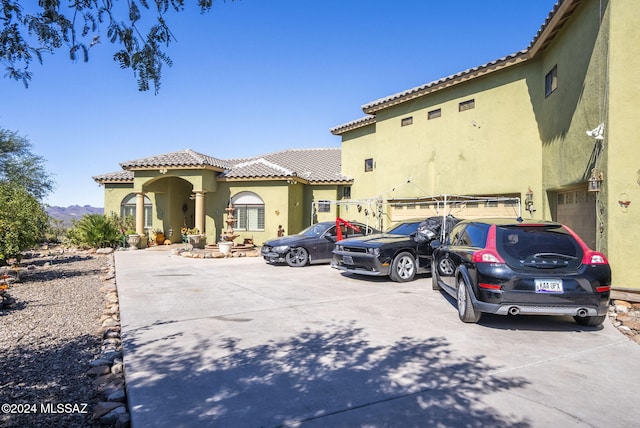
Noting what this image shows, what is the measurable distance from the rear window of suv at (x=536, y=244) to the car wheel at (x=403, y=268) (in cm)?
392

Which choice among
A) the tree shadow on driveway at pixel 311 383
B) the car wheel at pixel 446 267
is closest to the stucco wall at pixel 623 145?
the car wheel at pixel 446 267

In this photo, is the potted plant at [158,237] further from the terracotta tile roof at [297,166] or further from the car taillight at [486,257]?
the car taillight at [486,257]

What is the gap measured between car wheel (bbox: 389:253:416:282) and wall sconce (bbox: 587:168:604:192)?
4.01 meters

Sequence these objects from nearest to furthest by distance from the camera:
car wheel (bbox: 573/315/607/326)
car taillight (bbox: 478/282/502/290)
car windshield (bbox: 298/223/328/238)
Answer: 1. car taillight (bbox: 478/282/502/290)
2. car wheel (bbox: 573/315/607/326)
3. car windshield (bbox: 298/223/328/238)

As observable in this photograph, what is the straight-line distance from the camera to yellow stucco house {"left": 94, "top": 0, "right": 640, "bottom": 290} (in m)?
7.09

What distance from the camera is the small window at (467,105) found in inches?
537

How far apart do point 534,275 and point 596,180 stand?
3.50 m

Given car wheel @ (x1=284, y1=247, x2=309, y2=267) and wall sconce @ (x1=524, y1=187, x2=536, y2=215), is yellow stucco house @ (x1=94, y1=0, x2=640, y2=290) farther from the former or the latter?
car wheel @ (x1=284, y1=247, x2=309, y2=267)

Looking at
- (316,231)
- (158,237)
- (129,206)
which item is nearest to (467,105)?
(316,231)

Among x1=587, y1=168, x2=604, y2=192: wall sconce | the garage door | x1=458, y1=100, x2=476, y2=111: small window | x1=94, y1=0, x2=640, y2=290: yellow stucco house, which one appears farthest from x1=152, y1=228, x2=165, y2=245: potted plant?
x1=587, y1=168, x2=604, y2=192: wall sconce

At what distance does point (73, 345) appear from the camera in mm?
5090

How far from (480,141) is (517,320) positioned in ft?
28.5

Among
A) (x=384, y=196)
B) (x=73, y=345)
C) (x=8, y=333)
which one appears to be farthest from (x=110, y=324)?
(x=384, y=196)

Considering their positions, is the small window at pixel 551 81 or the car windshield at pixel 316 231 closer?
the small window at pixel 551 81
